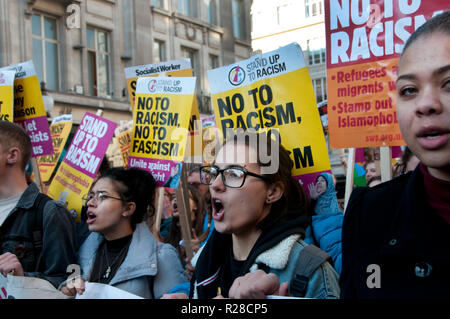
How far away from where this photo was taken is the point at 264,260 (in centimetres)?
197

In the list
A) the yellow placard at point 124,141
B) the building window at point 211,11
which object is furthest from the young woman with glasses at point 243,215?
the building window at point 211,11

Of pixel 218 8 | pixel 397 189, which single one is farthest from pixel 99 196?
pixel 218 8

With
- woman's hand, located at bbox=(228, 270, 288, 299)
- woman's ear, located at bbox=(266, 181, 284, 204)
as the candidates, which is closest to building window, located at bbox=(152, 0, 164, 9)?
woman's ear, located at bbox=(266, 181, 284, 204)

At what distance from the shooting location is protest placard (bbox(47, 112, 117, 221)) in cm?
436

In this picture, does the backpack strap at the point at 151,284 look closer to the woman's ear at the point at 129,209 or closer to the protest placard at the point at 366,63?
the woman's ear at the point at 129,209

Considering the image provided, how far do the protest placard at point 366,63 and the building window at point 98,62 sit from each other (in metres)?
14.7

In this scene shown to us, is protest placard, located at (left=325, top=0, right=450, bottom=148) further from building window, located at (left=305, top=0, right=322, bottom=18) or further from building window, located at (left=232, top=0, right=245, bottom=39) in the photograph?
building window, located at (left=232, top=0, right=245, bottom=39)

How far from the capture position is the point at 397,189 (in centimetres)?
143

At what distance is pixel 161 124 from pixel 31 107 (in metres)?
1.16

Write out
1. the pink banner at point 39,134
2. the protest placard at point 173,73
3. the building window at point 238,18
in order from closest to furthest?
the pink banner at point 39,134, the protest placard at point 173,73, the building window at point 238,18

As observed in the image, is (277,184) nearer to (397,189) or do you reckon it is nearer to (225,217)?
(225,217)

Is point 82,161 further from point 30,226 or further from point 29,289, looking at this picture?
point 29,289

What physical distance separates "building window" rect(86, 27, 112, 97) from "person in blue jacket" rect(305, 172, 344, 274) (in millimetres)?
15044

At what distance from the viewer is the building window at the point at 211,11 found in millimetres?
22514
